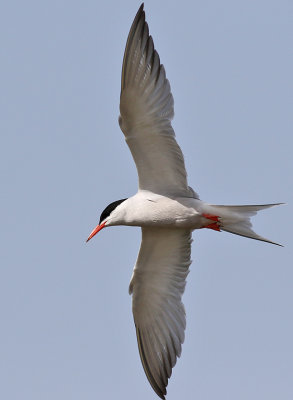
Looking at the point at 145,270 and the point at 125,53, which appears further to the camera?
the point at 145,270

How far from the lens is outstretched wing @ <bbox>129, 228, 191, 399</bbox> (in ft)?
33.6

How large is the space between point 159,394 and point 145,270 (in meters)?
1.44

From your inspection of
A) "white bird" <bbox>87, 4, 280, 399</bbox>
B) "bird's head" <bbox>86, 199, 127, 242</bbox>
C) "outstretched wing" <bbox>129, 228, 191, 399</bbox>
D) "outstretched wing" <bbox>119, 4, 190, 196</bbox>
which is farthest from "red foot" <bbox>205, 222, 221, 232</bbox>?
"bird's head" <bbox>86, 199, 127, 242</bbox>

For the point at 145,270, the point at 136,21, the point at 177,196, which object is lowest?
the point at 145,270

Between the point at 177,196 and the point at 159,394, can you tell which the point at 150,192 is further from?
the point at 159,394

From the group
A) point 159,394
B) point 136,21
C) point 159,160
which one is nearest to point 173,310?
point 159,394

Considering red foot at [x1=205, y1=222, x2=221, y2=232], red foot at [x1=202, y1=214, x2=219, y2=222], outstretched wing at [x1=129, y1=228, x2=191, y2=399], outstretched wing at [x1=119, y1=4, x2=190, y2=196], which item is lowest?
outstretched wing at [x1=129, y1=228, x2=191, y2=399]

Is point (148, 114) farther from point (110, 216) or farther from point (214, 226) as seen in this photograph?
point (214, 226)

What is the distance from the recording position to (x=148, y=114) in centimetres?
932

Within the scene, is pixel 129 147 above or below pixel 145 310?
above

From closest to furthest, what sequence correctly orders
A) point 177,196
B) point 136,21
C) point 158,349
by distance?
point 136,21, point 177,196, point 158,349

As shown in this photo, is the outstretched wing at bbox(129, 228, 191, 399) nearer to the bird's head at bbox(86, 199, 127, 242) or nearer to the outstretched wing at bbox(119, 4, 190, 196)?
the bird's head at bbox(86, 199, 127, 242)

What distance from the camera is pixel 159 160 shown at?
377 inches

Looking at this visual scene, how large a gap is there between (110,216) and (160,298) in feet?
4.12
